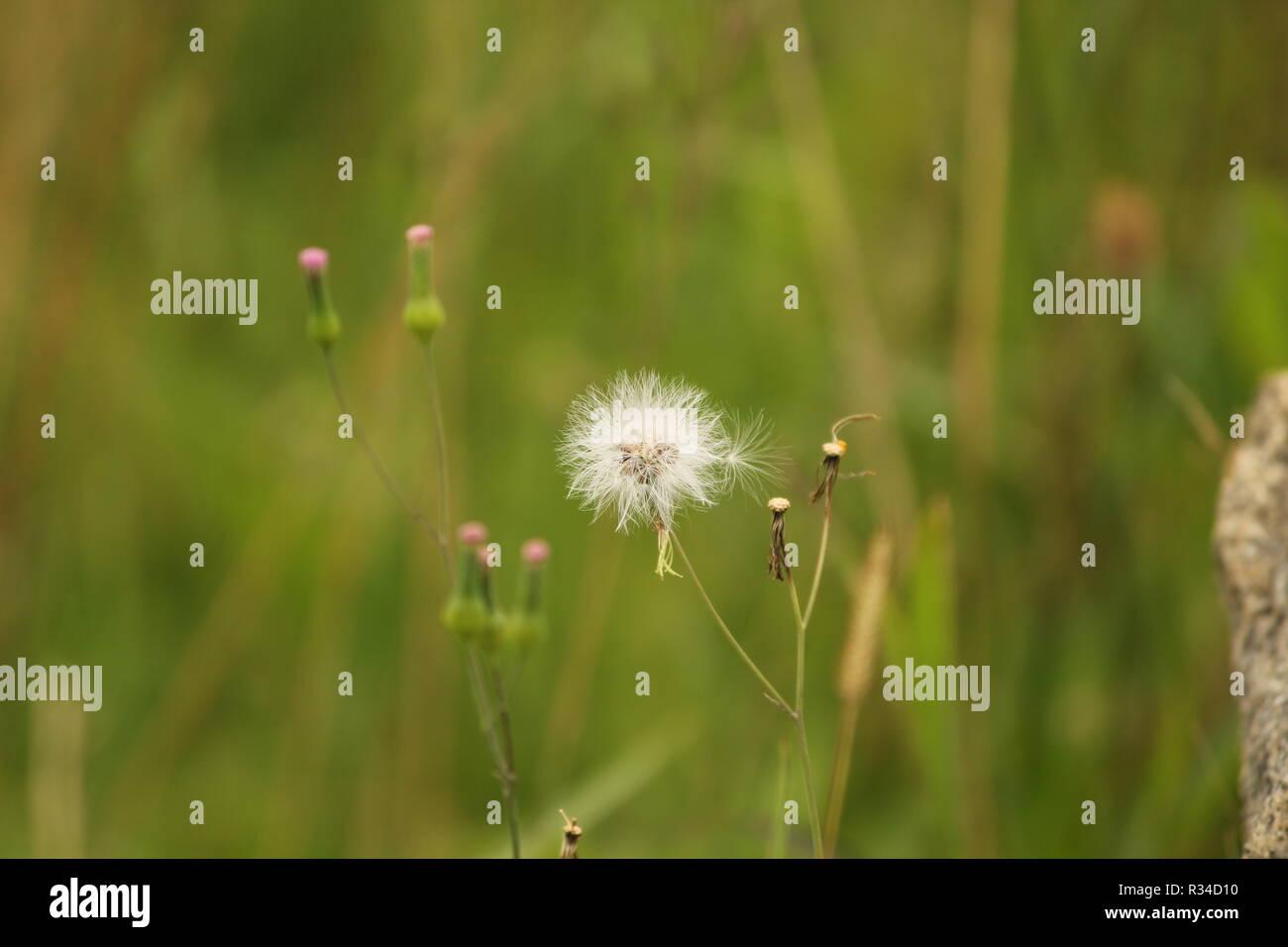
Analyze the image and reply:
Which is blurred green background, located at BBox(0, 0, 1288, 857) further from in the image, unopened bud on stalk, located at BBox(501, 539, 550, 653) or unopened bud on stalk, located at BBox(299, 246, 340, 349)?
unopened bud on stalk, located at BBox(299, 246, 340, 349)

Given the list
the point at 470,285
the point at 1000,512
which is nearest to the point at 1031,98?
the point at 1000,512

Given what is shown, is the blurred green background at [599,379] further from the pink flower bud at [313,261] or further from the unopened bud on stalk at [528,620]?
the pink flower bud at [313,261]

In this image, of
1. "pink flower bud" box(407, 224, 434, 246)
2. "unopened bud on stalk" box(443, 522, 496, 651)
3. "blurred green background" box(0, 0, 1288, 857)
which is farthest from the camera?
"blurred green background" box(0, 0, 1288, 857)

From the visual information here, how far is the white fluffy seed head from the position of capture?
5.77 ft

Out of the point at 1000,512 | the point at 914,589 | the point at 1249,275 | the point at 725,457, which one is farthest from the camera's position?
the point at 1000,512

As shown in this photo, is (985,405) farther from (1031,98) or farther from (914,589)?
(914,589)

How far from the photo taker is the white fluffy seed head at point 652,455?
1.76 metres

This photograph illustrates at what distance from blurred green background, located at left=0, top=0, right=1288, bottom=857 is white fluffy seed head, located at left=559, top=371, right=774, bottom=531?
121 centimetres

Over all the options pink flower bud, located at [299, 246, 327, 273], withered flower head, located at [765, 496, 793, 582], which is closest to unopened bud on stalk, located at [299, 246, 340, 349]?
pink flower bud, located at [299, 246, 327, 273]

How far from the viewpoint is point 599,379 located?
371 centimetres

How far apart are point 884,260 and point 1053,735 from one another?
165 centimetres

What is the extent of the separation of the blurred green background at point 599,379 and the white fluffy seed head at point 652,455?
1.21m

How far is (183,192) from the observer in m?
4.22

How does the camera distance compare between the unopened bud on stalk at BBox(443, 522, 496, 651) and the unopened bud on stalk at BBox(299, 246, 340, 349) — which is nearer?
the unopened bud on stalk at BBox(443, 522, 496, 651)
